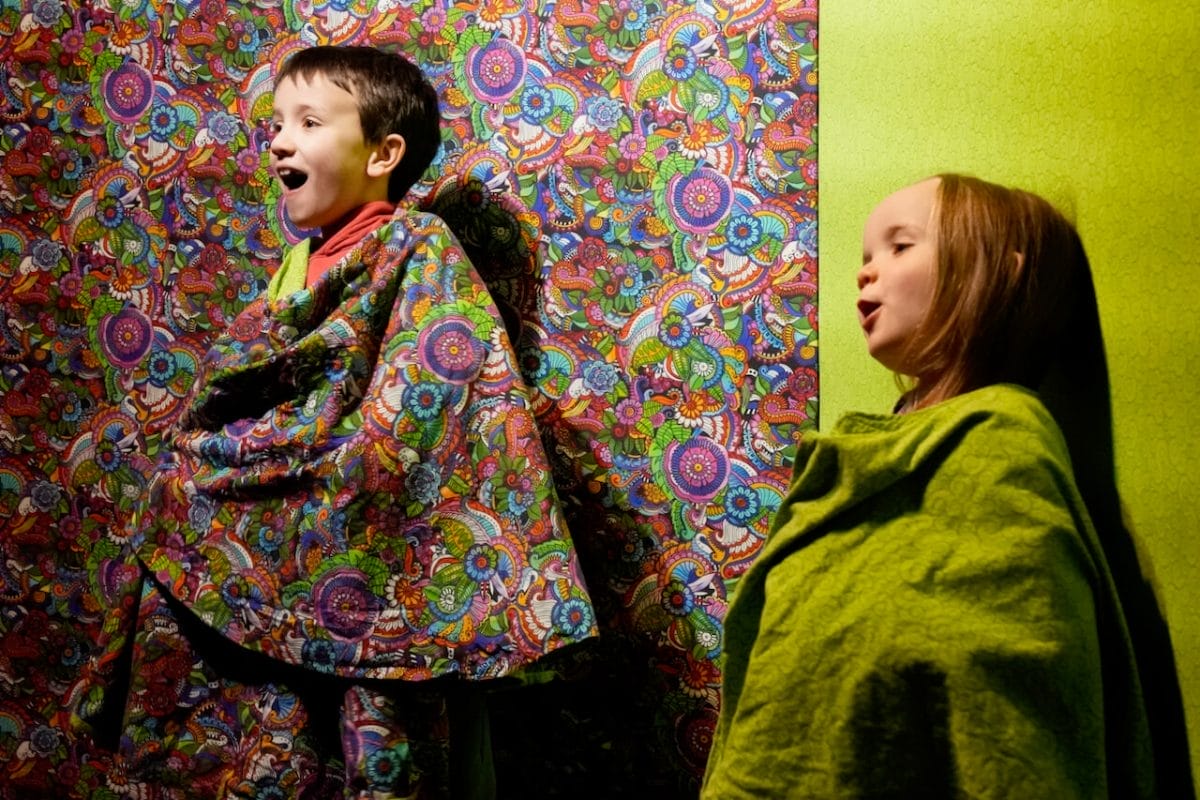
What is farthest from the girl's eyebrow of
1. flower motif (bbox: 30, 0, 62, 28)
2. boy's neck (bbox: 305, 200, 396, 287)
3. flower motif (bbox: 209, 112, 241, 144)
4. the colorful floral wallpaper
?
flower motif (bbox: 30, 0, 62, 28)

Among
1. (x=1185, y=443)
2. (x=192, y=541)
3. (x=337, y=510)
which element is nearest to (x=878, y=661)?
(x=1185, y=443)

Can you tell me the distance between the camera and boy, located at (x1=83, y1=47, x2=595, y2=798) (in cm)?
133

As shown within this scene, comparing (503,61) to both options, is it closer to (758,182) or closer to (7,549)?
(758,182)

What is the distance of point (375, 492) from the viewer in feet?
→ 4.52

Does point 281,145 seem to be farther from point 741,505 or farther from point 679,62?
point 741,505

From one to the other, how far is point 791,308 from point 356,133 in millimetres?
643

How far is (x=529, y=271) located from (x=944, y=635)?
0.94 meters

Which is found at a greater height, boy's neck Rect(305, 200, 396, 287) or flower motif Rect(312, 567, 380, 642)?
boy's neck Rect(305, 200, 396, 287)

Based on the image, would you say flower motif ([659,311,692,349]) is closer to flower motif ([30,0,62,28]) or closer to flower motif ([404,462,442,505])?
flower motif ([404,462,442,505])

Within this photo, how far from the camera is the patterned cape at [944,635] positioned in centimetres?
87

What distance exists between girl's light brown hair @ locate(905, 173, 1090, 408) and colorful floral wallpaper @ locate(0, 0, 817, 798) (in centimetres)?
55

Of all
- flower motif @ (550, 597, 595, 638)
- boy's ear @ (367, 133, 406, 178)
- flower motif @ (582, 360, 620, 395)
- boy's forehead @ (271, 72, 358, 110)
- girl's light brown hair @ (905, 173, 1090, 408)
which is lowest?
flower motif @ (550, 597, 595, 638)

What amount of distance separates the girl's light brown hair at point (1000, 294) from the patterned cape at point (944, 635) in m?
0.07

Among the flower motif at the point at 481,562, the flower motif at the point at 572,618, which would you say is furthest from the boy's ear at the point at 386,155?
the flower motif at the point at 572,618
